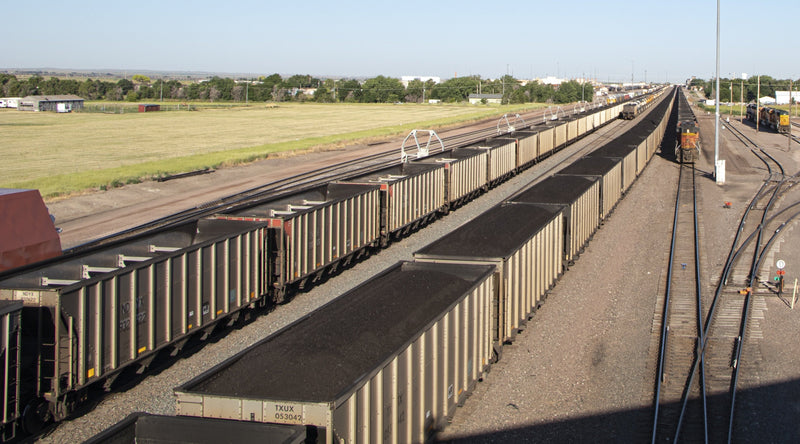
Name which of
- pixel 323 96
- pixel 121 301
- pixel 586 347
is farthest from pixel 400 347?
pixel 323 96

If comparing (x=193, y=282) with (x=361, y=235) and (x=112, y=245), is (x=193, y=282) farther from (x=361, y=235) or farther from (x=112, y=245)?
(x=361, y=235)

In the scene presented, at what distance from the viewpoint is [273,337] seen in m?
10.3

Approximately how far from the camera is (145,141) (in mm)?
77562

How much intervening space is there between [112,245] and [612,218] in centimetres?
2325

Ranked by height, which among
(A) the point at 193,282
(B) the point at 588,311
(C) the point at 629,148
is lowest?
(B) the point at 588,311

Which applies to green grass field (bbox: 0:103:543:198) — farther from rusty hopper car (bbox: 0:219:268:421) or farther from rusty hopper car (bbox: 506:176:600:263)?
rusty hopper car (bbox: 506:176:600:263)

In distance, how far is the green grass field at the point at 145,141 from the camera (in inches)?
1939

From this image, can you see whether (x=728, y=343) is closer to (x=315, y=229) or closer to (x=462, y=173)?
(x=315, y=229)

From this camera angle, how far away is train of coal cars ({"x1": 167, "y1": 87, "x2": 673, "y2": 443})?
28.0 feet

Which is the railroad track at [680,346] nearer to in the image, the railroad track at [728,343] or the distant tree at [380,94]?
the railroad track at [728,343]

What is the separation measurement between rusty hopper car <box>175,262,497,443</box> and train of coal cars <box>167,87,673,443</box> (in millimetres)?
15

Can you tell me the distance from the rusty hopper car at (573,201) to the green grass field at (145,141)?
2576 cm

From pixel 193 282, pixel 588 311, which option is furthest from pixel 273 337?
pixel 588 311

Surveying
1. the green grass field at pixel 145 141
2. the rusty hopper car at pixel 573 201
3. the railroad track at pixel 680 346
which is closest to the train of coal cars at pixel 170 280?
the rusty hopper car at pixel 573 201
